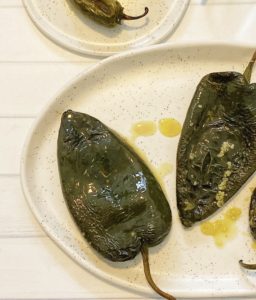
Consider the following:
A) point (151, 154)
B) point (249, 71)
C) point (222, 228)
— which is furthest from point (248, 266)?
point (249, 71)

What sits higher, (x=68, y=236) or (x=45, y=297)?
(x=68, y=236)

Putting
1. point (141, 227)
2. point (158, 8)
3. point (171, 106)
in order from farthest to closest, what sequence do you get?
1. point (158, 8)
2. point (171, 106)
3. point (141, 227)

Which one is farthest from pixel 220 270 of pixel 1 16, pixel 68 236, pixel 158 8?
pixel 1 16

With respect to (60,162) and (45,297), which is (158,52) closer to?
(60,162)

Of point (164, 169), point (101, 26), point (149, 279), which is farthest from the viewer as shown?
point (101, 26)

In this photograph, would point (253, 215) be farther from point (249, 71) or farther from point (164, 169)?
point (249, 71)
